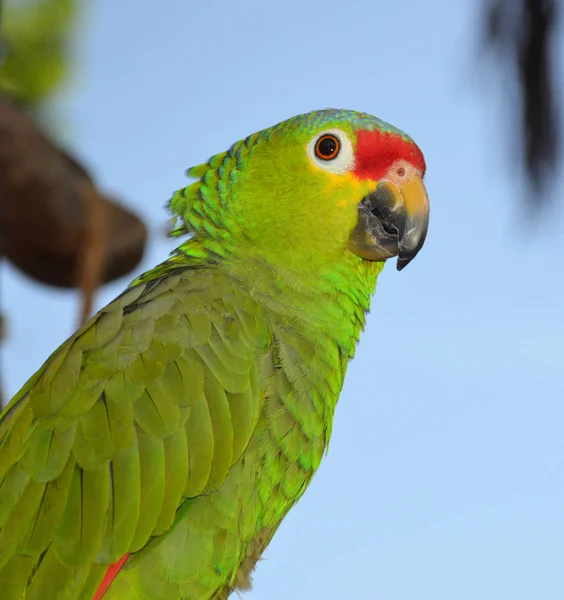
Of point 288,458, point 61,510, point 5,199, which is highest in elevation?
point 5,199

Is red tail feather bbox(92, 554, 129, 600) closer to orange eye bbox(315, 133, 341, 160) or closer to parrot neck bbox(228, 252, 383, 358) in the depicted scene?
parrot neck bbox(228, 252, 383, 358)

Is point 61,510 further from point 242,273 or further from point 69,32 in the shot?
point 69,32

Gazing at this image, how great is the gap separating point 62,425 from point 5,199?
2099mm

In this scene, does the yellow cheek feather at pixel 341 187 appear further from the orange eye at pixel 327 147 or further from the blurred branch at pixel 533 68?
the blurred branch at pixel 533 68

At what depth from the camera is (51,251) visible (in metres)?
3.08

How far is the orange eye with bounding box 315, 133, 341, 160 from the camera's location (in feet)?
4.06

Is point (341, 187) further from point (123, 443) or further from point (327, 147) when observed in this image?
point (123, 443)

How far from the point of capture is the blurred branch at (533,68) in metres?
2.05

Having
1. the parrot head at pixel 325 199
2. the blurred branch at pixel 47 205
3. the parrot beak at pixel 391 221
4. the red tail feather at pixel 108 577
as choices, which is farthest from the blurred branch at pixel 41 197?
the red tail feather at pixel 108 577

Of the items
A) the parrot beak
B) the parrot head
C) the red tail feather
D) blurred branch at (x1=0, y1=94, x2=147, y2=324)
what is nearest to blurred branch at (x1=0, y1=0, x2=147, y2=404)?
blurred branch at (x1=0, y1=94, x2=147, y2=324)

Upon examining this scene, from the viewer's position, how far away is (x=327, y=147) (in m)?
1.24

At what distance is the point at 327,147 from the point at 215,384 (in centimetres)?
46

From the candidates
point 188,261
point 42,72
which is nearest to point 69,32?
point 42,72

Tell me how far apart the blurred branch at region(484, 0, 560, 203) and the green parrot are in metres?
1.02
